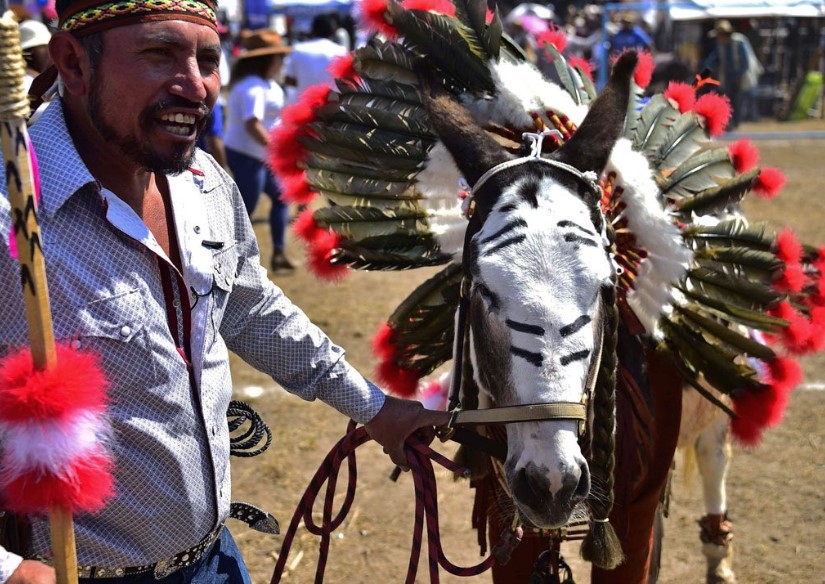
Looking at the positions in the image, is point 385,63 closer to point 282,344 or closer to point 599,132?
point 599,132

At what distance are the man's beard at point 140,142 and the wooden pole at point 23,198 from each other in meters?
0.35

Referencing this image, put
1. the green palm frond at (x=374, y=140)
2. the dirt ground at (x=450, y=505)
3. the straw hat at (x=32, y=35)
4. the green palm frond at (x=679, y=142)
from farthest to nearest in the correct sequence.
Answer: the straw hat at (x=32, y=35)
the dirt ground at (x=450, y=505)
the green palm frond at (x=679, y=142)
the green palm frond at (x=374, y=140)

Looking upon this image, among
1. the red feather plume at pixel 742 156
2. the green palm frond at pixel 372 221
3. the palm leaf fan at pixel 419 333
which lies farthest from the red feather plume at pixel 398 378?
the red feather plume at pixel 742 156

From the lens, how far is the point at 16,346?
168cm

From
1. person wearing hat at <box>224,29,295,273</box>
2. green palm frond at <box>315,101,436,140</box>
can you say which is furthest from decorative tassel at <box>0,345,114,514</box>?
person wearing hat at <box>224,29,295,273</box>

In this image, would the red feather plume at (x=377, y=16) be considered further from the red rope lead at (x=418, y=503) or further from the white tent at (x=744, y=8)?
the white tent at (x=744, y=8)

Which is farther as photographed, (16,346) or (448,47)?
(448,47)

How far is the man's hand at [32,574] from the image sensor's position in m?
1.54

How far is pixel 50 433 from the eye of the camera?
153cm

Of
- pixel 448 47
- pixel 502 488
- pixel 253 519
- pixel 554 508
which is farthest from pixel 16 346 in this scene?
pixel 448 47

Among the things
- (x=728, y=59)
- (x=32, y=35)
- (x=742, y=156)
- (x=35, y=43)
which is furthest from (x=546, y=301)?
(x=728, y=59)

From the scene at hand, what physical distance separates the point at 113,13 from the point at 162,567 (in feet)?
3.69

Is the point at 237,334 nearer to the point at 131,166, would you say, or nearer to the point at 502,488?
the point at 131,166

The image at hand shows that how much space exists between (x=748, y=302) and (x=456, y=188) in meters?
0.98
